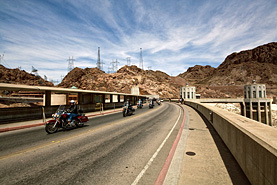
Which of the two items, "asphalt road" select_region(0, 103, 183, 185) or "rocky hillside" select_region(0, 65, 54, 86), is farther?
"rocky hillside" select_region(0, 65, 54, 86)

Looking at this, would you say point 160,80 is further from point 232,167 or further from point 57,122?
point 232,167

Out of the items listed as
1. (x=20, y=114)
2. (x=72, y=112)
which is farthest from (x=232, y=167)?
(x=20, y=114)

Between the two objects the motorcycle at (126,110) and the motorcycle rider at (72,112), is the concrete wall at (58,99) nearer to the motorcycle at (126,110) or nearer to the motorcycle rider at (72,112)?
the motorcycle at (126,110)

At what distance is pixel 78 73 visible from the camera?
535 ft

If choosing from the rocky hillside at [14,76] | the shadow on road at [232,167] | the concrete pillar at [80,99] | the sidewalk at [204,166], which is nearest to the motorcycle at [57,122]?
the sidewalk at [204,166]

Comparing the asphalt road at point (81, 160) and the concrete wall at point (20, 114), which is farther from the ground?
the concrete wall at point (20, 114)

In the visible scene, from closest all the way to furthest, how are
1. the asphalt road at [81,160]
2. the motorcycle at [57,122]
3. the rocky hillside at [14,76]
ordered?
1. the asphalt road at [81,160]
2. the motorcycle at [57,122]
3. the rocky hillside at [14,76]

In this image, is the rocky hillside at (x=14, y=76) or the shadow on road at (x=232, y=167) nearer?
the shadow on road at (x=232, y=167)

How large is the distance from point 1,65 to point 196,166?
164 metres

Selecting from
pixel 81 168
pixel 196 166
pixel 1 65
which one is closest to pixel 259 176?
pixel 196 166

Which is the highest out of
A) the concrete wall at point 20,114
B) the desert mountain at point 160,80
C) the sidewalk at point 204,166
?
the desert mountain at point 160,80

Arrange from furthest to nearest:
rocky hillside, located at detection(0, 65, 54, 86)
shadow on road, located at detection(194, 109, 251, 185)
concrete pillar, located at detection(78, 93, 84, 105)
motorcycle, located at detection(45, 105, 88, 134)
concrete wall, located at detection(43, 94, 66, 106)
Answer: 1. rocky hillside, located at detection(0, 65, 54, 86)
2. concrete wall, located at detection(43, 94, 66, 106)
3. concrete pillar, located at detection(78, 93, 84, 105)
4. motorcycle, located at detection(45, 105, 88, 134)
5. shadow on road, located at detection(194, 109, 251, 185)

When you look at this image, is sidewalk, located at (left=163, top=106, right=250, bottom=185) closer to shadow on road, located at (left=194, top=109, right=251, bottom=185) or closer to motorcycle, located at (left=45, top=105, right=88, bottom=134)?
shadow on road, located at (left=194, top=109, right=251, bottom=185)

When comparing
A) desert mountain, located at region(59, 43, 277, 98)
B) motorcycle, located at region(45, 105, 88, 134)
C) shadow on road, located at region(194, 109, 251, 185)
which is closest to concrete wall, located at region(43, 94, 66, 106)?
motorcycle, located at region(45, 105, 88, 134)
